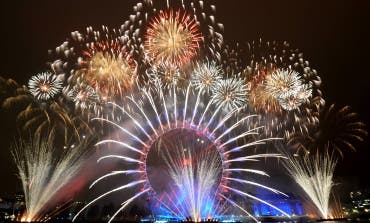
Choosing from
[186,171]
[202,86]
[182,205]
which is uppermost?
[202,86]

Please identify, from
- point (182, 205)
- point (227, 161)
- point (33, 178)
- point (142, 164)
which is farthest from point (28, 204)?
point (227, 161)

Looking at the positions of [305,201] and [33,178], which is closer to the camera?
[33,178]

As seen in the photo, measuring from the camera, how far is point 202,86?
33969mm

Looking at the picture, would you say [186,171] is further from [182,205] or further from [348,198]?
[348,198]

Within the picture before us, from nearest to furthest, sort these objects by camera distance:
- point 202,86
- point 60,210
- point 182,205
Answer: point 202,86 < point 182,205 < point 60,210

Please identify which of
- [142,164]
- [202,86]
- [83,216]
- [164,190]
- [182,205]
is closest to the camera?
→ [202,86]

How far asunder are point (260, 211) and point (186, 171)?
72.3 m

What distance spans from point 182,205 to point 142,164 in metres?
10.0

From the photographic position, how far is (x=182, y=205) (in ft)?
151

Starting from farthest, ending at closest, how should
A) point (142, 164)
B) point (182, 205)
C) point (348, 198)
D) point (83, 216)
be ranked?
1. point (83, 216)
2. point (348, 198)
3. point (182, 205)
4. point (142, 164)

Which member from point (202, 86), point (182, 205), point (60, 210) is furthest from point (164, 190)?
point (60, 210)

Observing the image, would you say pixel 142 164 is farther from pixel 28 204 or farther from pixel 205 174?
pixel 28 204

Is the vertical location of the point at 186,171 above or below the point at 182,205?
above

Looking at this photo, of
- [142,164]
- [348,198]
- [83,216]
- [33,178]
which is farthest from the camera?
[83,216]
